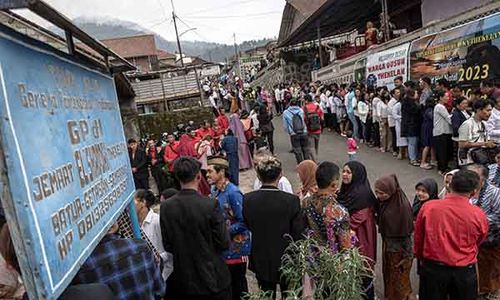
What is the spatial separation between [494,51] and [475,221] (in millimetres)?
5357

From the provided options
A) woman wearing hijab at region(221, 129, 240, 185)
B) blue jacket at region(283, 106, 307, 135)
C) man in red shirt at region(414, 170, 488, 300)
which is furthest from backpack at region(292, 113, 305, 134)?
man in red shirt at region(414, 170, 488, 300)

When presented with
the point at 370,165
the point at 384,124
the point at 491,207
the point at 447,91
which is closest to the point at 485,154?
the point at 447,91

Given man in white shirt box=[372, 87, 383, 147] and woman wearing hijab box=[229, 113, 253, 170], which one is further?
man in white shirt box=[372, 87, 383, 147]

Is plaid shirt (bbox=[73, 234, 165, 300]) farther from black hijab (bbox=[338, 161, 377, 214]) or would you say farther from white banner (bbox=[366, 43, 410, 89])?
white banner (bbox=[366, 43, 410, 89])

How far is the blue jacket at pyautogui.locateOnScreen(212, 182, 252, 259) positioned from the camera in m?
3.40

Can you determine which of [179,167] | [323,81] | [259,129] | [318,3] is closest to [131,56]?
[318,3]

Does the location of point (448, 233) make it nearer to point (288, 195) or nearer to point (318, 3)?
point (288, 195)

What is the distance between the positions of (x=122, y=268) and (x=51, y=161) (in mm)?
953

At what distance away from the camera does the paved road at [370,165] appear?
7.23 m

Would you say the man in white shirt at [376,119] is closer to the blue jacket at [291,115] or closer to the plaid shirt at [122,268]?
the blue jacket at [291,115]

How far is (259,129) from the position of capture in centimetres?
1108

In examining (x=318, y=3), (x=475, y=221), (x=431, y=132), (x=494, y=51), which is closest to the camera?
(x=475, y=221)

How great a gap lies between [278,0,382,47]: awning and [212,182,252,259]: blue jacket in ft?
44.6

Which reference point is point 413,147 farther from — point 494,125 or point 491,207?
point 491,207
